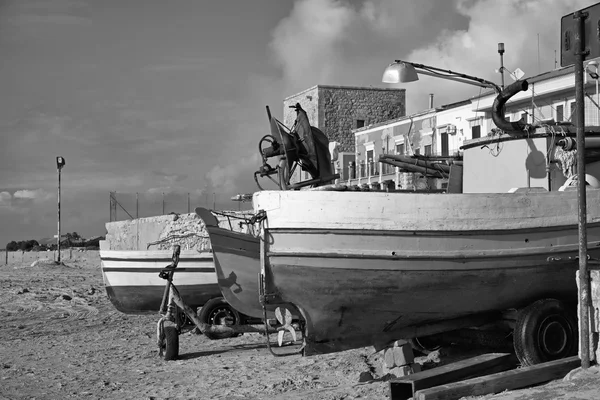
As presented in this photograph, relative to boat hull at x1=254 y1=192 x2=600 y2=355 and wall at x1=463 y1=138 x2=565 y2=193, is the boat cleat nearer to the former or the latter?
boat hull at x1=254 y1=192 x2=600 y2=355

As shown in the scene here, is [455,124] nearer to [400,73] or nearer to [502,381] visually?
[400,73]

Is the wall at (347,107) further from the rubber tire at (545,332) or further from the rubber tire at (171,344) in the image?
the rubber tire at (545,332)

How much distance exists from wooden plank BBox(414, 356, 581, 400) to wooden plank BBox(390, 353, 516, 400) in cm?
31

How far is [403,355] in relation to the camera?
7375 millimetres

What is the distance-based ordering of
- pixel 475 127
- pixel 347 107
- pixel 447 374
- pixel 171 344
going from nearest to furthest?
pixel 447 374
pixel 171 344
pixel 475 127
pixel 347 107

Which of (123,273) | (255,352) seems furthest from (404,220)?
(123,273)

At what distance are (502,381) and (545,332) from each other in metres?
1.63

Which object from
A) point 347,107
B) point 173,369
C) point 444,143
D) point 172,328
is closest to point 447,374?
point 173,369

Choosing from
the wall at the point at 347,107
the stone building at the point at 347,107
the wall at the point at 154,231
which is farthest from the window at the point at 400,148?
the wall at the point at 154,231

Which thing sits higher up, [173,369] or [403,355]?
[403,355]

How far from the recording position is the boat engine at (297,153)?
344 inches

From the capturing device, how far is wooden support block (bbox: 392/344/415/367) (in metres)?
7.38

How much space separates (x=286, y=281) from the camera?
726 cm

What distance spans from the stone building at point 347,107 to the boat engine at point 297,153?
36.1 metres
